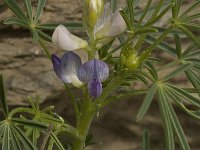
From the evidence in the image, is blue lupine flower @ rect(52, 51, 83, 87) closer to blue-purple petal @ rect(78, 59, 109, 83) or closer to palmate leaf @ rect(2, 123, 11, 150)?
blue-purple petal @ rect(78, 59, 109, 83)

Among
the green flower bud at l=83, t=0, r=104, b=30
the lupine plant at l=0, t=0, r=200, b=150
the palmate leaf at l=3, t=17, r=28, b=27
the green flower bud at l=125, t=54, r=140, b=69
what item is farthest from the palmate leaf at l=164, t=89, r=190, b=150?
the palmate leaf at l=3, t=17, r=28, b=27

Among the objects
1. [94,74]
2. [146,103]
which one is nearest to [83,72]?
[94,74]

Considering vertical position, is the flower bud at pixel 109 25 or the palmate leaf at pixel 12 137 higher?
the flower bud at pixel 109 25

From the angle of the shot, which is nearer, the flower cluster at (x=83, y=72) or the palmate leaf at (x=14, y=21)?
the flower cluster at (x=83, y=72)

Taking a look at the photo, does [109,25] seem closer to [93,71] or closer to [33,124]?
[93,71]

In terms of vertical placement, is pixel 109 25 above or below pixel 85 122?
above

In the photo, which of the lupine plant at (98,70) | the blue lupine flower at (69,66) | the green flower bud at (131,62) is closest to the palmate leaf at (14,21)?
the lupine plant at (98,70)

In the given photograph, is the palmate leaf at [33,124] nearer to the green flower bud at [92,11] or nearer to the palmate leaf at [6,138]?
the palmate leaf at [6,138]
